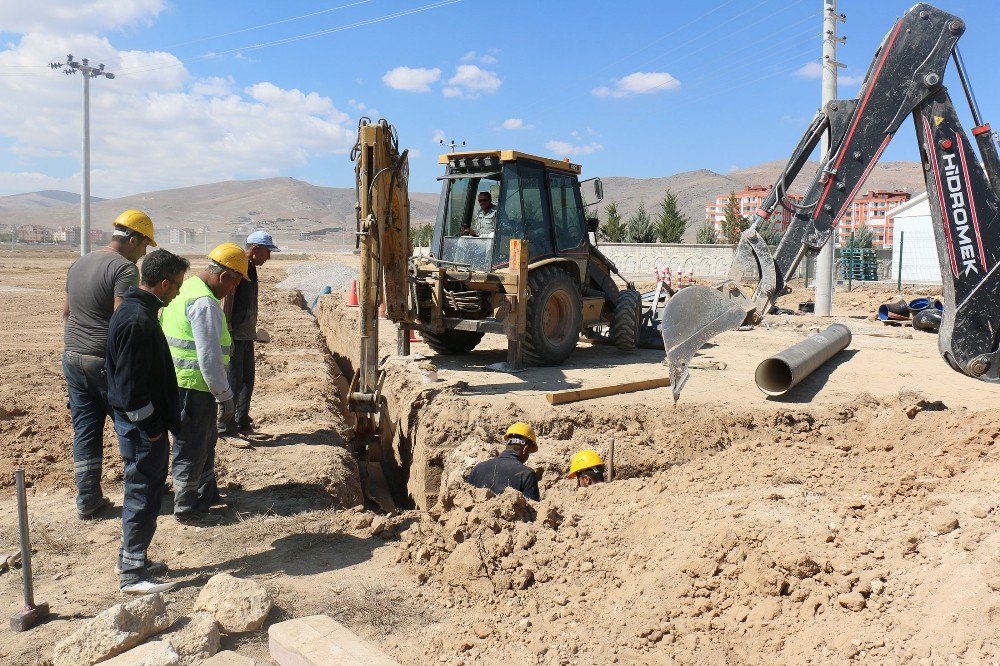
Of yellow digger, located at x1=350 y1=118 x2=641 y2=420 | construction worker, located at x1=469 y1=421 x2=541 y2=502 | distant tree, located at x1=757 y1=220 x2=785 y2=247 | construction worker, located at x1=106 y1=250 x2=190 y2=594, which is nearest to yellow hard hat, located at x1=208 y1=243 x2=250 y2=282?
construction worker, located at x1=106 y1=250 x2=190 y2=594

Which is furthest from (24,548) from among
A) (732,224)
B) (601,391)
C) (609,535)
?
(732,224)

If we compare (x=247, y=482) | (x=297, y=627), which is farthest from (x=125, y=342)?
(x=247, y=482)

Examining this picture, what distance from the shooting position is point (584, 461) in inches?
220

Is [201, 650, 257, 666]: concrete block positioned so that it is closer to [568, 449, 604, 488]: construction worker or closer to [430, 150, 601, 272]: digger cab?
[568, 449, 604, 488]: construction worker

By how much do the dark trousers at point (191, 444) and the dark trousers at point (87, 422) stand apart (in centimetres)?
49

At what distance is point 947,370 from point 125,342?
9.11 meters

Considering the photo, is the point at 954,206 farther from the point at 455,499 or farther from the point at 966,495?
the point at 455,499

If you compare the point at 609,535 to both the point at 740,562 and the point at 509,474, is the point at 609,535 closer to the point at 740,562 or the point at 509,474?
the point at 740,562

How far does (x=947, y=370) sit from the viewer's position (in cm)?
906

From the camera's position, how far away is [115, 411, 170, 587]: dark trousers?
153 inches

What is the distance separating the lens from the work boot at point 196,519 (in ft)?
15.5

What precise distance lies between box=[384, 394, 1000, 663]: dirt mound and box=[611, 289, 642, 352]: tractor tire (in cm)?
503

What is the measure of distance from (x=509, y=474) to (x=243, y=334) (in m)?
2.75

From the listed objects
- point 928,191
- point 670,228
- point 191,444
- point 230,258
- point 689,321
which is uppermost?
point 670,228
